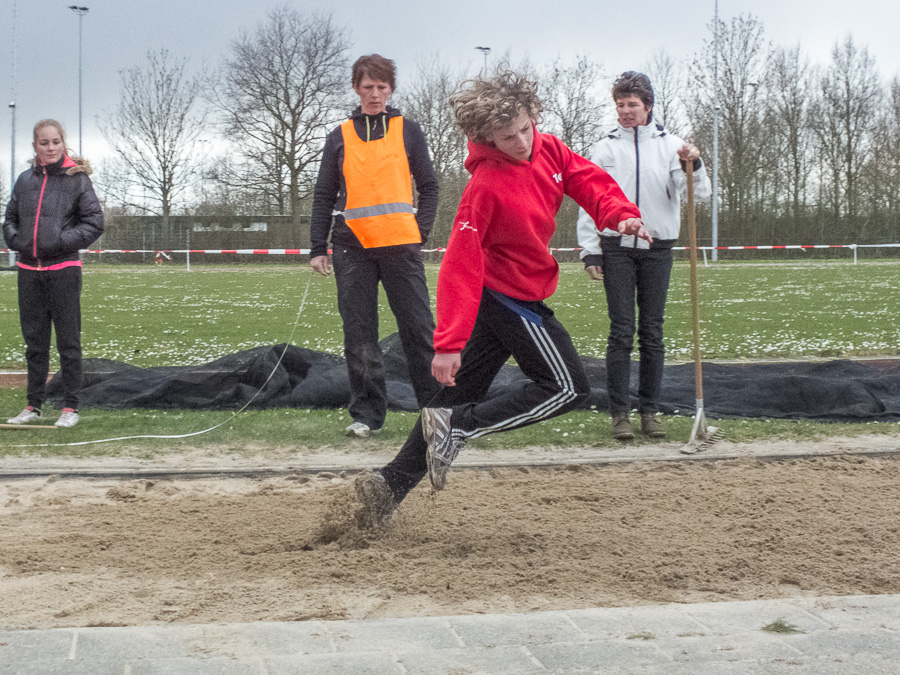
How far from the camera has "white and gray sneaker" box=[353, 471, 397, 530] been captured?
3.99 meters

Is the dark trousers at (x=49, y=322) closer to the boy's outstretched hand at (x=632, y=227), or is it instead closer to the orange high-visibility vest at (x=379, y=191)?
the orange high-visibility vest at (x=379, y=191)

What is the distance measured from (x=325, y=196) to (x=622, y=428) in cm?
246

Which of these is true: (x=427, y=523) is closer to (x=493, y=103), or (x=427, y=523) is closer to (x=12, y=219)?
(x=493, y=103)

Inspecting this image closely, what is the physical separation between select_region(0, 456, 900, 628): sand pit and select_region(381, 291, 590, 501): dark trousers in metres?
0.42

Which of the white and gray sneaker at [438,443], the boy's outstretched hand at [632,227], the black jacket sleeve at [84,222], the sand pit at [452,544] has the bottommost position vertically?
the sand pit at [452,544]

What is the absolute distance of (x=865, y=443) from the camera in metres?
5.83

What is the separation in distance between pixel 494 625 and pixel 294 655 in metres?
0.61

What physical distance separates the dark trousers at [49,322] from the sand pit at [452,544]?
1947 millimetres

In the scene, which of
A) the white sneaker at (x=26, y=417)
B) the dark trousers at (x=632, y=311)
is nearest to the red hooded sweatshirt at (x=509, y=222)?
the dark trousers at (x=632, y=311)

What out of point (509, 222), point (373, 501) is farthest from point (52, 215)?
point (509, 222)

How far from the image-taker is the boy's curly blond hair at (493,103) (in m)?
3.65

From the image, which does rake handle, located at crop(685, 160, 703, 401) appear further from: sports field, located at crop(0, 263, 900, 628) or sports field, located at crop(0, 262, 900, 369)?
sports field, located at crop(0, 262, 900, 369)

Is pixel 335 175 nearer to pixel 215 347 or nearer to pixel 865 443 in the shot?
pixel 865 443

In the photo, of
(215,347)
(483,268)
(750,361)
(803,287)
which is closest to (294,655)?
(483,268)
